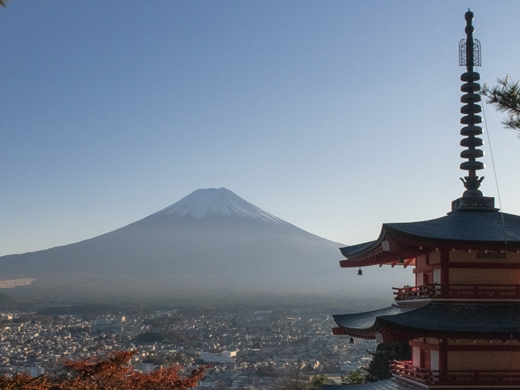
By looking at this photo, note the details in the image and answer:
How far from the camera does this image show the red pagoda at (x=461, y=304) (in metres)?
11.9

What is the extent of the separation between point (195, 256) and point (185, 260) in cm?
232

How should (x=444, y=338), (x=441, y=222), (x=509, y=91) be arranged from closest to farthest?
(x=509, y=91)
(x=444, y=338)
(x=441, y=222)

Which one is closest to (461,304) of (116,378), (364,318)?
(364,318)

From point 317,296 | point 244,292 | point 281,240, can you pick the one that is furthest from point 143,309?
point 281,240

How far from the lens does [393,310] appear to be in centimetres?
1430

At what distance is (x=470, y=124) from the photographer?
14188mm

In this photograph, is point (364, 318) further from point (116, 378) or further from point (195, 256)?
point (195, 256)

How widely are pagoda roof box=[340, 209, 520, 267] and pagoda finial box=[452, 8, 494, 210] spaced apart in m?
0.29

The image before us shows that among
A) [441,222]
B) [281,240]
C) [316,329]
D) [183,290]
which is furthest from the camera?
[281,240]

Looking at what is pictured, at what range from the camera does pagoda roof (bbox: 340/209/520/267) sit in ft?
40.1

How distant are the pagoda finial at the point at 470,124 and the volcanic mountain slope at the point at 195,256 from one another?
10783cm

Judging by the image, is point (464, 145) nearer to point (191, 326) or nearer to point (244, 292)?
point (191, 326)

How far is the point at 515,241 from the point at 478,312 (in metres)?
1.34

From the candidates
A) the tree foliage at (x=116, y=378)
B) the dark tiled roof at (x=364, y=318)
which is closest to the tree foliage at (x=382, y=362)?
the tree foliage at (x=116, y=378)
